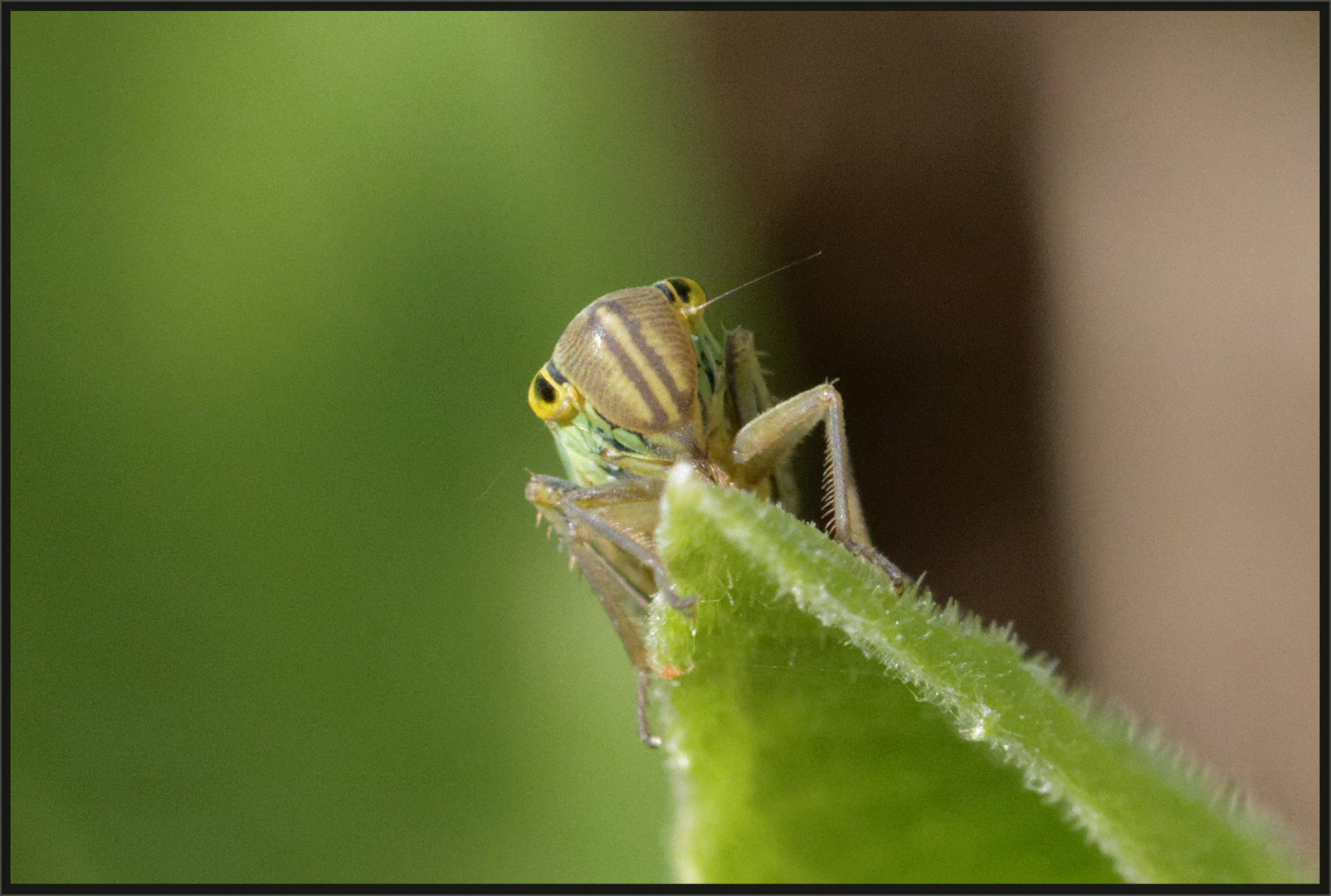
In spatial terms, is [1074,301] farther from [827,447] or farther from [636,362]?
[636,362]

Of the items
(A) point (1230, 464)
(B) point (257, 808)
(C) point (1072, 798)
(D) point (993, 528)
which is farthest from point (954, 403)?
(C) point (1072, 798)

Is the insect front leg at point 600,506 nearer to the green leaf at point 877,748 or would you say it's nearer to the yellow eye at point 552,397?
the yellow eye at point 552,397

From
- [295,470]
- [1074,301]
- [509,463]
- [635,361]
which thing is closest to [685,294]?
[635,361]

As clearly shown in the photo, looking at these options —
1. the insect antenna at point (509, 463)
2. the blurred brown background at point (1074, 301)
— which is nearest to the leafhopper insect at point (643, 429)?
the insect antenna at point (509, 463)

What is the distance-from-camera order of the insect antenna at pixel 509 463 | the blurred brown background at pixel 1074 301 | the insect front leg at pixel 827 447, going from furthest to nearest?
the blurred brown background at pixel 1074 301 → the insect antenna at pixel 509 463 → the insect front leg at pixel 827 447

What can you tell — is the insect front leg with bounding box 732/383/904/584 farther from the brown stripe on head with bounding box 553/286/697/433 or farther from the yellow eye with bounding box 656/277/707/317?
the yellow eye with bounding box 656/277/707/317

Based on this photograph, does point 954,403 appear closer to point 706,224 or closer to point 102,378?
point 706,224
